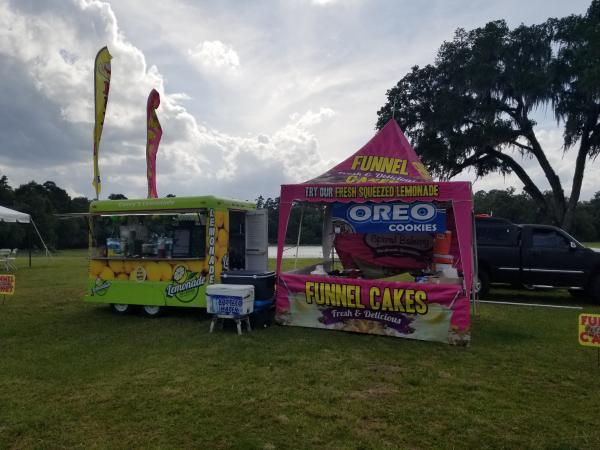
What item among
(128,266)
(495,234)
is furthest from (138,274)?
(495,234)

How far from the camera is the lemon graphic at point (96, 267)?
8477 millimetres

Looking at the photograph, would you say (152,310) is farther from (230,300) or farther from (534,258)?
(534,258)

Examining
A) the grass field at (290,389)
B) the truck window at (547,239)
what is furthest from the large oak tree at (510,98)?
the grass field at (290,389)

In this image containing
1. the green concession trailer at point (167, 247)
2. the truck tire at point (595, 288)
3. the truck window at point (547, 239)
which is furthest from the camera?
the truck window at point (547, 239)

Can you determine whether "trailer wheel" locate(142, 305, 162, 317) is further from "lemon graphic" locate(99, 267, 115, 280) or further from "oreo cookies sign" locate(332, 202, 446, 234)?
"oreo cookies sign" locate(332, 202, 446, 234)

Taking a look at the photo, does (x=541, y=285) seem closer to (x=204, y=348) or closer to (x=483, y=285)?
(x=483, y=285)

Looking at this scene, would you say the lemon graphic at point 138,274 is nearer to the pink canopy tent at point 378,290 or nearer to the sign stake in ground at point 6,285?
the pink canopy tent at point 378,290

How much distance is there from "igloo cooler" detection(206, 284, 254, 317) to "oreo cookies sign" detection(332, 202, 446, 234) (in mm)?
2829

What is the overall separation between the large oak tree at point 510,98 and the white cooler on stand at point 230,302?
55.5 feet

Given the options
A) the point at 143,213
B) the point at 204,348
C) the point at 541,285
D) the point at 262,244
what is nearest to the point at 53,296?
the point at 143,213

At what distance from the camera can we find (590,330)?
530 centimetres

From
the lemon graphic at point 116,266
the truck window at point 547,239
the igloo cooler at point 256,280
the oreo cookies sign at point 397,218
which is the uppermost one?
the oreo cookies sign at point 397,218

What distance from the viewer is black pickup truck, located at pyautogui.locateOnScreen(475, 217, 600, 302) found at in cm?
965

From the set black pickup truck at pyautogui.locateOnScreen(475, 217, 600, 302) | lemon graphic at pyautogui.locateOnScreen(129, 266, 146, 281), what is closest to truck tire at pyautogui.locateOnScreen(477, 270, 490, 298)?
black pickup truck at pyautogui.locateOnScreen(475, 217, 600, 302)
